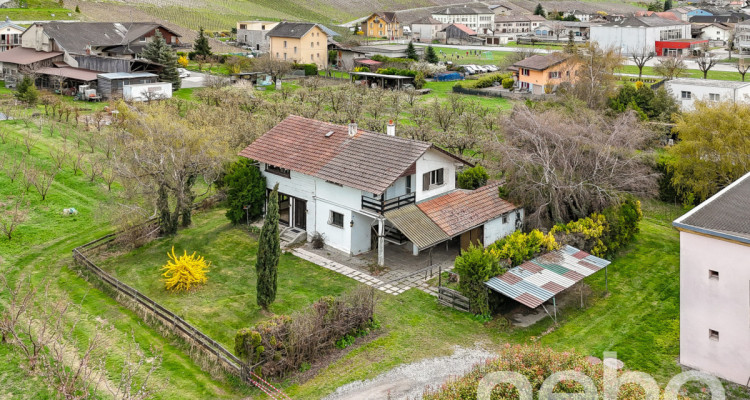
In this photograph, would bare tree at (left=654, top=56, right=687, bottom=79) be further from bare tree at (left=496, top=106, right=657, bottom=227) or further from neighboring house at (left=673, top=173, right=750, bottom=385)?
neighboring house at (left=673, top=173, right=750, bottom=385)

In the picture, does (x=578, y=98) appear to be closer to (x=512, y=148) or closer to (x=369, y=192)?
(x=512, y=148)

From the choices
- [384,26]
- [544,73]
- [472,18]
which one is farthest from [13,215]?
[472,18]

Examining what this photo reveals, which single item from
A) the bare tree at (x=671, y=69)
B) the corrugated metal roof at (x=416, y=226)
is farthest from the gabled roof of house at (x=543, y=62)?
the corrugated metal roof at (x=416, y=226)

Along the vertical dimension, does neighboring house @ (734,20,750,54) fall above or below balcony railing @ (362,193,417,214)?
above

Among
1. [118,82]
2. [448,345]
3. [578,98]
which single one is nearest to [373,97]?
[578,98]

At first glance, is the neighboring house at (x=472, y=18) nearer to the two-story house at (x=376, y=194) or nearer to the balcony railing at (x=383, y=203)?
the two-story house at (x=376, y=194)

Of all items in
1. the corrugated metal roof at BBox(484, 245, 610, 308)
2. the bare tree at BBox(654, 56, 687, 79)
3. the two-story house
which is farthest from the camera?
the bare tree at BBox(654, 56, 687, 79)

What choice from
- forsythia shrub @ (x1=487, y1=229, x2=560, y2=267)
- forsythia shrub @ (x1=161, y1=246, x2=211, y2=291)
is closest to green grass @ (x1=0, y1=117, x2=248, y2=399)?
forsythia shrub @ (x1=161, y1=246, x2=211, y2=291)
